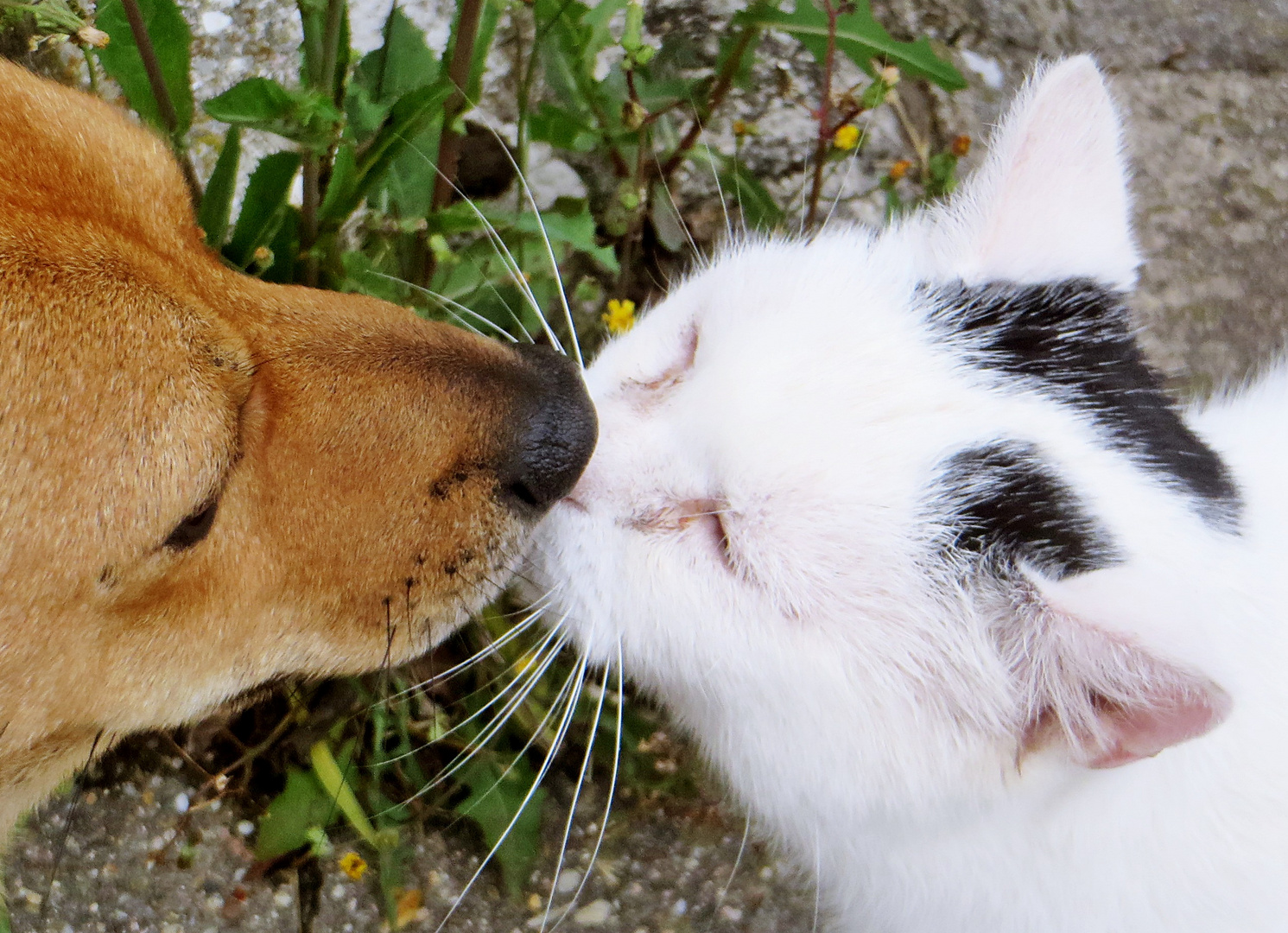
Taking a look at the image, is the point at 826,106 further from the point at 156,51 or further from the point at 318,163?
the point at 156,51

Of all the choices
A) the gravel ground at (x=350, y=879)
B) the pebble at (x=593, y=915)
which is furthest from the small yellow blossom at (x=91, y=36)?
the pebble at (x=593, y=915)

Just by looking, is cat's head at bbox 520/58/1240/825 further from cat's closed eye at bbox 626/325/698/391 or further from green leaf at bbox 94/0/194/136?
green leaf at bbox 94/0/194/136

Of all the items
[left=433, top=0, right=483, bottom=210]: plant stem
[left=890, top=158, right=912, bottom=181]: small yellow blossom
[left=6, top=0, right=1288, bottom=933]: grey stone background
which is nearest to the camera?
[left=433, top=0, right=483, bottom=210]: plant stem

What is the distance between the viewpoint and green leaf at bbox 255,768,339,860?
198 centimetres

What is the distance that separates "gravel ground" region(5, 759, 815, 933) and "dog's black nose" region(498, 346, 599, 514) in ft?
3.28

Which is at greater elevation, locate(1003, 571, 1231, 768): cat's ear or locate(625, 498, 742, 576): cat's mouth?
locate(1003, 571, 1231, 768): cat's ear

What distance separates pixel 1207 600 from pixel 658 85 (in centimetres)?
161

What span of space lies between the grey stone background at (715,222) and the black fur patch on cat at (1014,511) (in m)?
1.18

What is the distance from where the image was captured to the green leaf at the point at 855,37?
1.93 meters

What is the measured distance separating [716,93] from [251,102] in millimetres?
1062

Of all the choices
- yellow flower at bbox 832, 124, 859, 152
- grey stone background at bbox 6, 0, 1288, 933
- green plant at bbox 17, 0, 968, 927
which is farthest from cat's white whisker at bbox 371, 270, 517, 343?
yellow flower at bbox 832, 124, 859, 152

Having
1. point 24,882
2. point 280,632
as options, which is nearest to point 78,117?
point 280,632

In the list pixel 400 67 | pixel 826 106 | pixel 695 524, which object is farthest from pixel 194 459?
pixel 826 106

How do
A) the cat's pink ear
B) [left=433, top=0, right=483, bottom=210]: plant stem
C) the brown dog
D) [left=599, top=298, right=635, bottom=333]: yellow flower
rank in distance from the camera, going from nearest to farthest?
the cat's pink ear, the brown dog, [left=433, top=0, right=483, bottom=210]: plant stem, [left=599, top=298, right=635, bottom=333]: yellow flower
